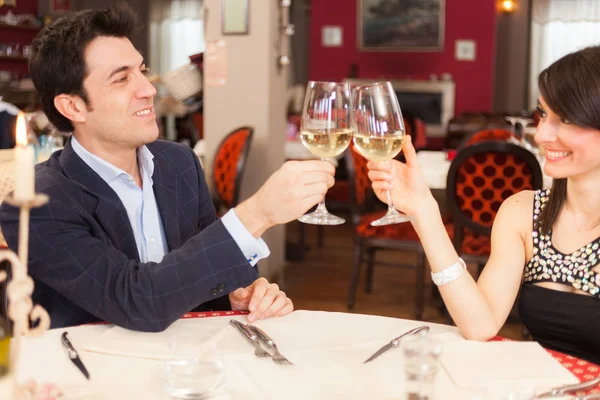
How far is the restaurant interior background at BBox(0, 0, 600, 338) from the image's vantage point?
4559 millimetres

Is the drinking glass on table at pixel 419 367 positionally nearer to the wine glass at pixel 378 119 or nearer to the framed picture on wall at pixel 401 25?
the wine glass at pixel 378 119

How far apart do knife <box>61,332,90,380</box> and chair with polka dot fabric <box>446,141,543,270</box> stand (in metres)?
2.47

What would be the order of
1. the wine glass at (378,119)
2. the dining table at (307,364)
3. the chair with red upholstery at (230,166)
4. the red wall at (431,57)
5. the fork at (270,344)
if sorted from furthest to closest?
1. the red wall at (431,57)
2. the chair with red upholstery at (230,166)
3. the wine glass at (378,119)
4. the fork at (270,344)
5. the dining table at (307,364)

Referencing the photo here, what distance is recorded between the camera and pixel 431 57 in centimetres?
1059

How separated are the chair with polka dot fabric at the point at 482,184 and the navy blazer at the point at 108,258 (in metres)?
2.00

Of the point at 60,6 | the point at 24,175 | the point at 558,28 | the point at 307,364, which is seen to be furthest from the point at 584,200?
the point at 60,6

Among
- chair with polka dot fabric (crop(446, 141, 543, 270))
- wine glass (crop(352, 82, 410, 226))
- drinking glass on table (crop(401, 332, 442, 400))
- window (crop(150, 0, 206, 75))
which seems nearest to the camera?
drinking glass on table (crop(401, 332, 442, 400))

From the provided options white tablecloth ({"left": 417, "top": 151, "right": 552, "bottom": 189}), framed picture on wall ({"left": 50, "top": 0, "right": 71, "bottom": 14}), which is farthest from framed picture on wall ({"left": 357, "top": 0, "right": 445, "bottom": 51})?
white tablecloth ({"left": 417, "top": 151, "right": 552, "bottom": 189})

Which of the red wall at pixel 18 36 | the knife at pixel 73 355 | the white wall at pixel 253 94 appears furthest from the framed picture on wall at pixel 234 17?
the red wall at pixel 18 36

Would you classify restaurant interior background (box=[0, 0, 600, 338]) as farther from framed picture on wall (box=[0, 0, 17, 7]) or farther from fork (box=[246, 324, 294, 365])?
fork (box=[246, 324, 294, 365])

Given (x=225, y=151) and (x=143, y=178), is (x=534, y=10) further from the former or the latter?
(x=143, y=178)

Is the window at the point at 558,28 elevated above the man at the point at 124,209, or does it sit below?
above

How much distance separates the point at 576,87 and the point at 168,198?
101 cm

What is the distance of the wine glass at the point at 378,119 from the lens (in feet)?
4.64
